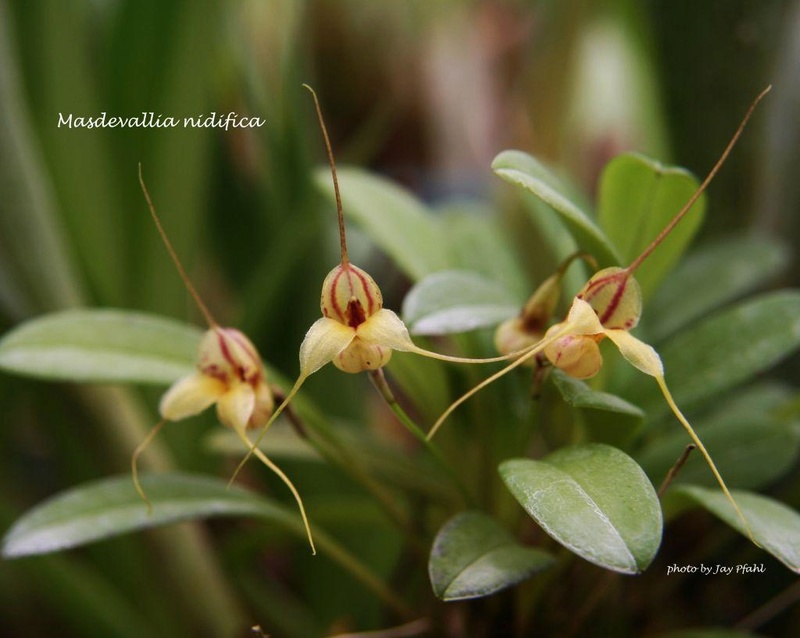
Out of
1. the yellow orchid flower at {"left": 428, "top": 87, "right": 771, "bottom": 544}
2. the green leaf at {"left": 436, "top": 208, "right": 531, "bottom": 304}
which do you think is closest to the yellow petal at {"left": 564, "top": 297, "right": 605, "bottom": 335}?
the yellow orchid flower at {"left": 428, "top": 87, "right": 771, "bottom": 544}

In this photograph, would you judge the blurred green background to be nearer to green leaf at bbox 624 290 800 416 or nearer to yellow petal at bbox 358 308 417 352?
green leaf at bbox 624 290 800 416

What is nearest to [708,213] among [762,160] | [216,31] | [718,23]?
[762,160]

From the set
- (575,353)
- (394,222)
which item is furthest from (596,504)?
(394,222)

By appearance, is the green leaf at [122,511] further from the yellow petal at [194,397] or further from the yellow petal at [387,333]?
the yellow petal at [387,333]

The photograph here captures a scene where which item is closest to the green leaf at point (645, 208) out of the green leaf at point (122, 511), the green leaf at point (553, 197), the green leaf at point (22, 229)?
the green leaf at point (553, 197)

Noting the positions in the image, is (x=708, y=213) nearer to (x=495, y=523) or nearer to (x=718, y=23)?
(x=718, y=23)
